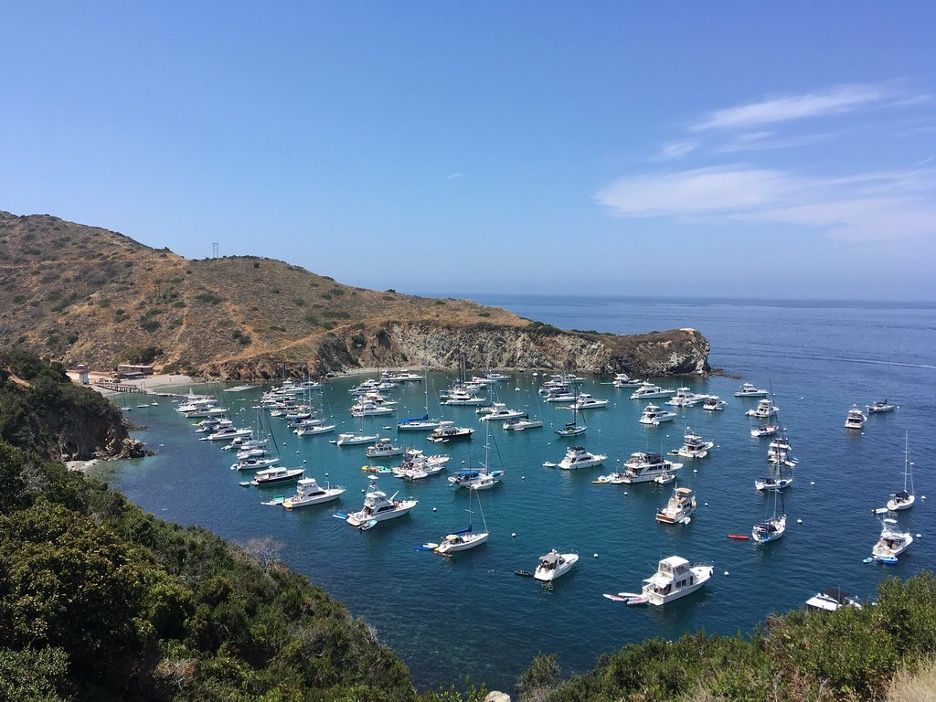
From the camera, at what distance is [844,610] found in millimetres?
18234

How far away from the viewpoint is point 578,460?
189ft

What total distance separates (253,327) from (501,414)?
56876 millimetres

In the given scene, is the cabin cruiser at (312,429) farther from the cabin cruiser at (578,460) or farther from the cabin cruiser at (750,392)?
the cabin cruiser at (750,392)

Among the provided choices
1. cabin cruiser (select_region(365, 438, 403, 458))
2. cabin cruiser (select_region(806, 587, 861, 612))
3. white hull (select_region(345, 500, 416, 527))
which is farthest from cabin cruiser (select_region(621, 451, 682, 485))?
cabin cruiser (select_region(365, 438, 403, 458))

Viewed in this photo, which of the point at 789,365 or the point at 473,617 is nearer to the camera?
the point at 473,617

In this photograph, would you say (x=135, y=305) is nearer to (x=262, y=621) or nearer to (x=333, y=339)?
(x=333, y=339)

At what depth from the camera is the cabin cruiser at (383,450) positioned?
62.1 m

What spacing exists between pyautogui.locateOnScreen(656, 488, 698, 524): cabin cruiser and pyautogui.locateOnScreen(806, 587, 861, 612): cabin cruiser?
1135cm

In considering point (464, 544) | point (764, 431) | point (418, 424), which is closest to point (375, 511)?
point (464, 544)

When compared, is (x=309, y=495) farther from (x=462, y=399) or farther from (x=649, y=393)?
(x=649, y=393)

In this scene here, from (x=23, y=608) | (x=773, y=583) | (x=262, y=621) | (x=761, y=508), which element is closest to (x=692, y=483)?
(x=761, y=508)

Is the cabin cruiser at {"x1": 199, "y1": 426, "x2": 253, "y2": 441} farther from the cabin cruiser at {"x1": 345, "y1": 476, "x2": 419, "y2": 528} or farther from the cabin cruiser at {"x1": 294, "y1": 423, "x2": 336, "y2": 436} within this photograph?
the cabin cruiser at {"x1": 345, "y1": 476, "x2": 419, "y2": 528}

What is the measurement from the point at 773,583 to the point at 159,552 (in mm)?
31092

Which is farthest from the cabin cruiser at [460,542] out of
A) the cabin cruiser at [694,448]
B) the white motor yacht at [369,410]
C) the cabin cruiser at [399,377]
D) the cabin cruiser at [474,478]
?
the cabin cruiser at [399,377]
